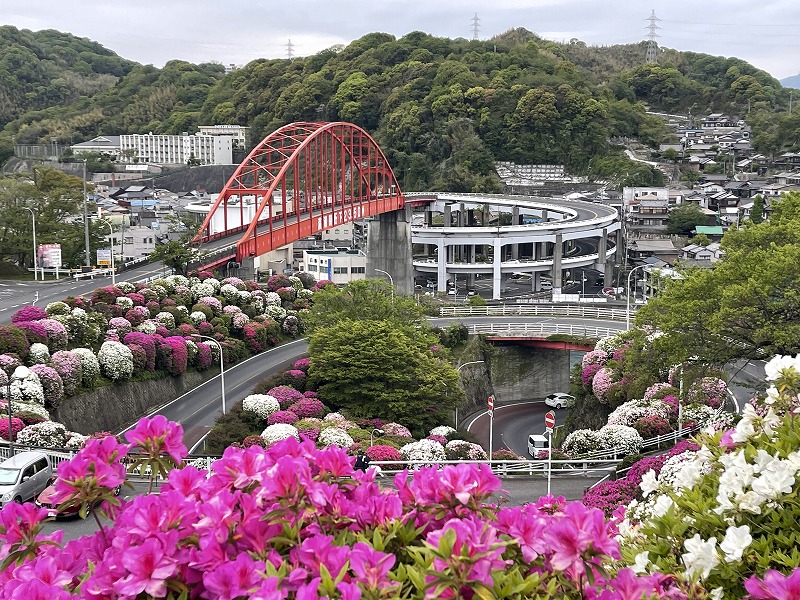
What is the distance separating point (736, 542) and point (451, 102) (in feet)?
407

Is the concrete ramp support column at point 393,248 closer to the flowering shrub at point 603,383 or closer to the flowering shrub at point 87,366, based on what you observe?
the flowering shrub at point 603,383

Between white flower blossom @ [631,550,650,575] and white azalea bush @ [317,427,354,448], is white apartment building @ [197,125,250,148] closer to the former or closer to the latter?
white azalea bush @ [317,427,354,448]

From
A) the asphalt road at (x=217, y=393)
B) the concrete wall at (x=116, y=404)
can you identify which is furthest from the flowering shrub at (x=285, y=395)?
the concrete wall at (x=116, y=404)

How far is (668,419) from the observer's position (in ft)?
97.0

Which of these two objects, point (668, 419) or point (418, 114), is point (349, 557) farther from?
point (418, 114)

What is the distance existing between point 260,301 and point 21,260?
61.0 feet

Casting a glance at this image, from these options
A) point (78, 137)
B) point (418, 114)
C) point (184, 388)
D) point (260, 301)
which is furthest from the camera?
point (78, 137)

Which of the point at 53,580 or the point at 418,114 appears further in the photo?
the point at 418,114

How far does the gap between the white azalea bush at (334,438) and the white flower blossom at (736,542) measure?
21069mm

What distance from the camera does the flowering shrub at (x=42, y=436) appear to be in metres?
25.2

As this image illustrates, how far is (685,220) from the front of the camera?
95188 millimetres

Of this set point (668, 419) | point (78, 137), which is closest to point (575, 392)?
point (668, 419)

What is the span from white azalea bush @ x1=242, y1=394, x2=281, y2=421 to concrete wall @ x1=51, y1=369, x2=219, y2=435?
208 inches

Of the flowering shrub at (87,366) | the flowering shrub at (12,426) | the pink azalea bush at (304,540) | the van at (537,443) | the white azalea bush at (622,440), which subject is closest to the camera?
the pink azalea bush at (304,540)
